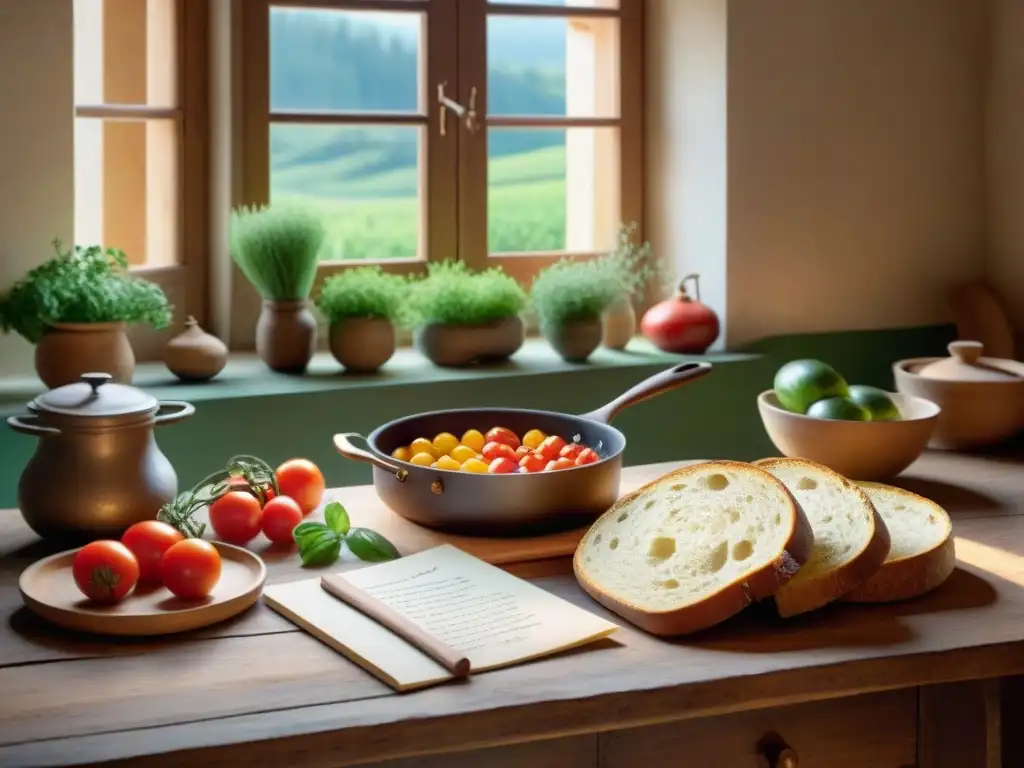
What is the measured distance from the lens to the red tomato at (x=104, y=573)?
4.72ft

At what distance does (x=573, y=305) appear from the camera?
3.14m

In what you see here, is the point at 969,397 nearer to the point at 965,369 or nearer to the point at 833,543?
the point at 965,369

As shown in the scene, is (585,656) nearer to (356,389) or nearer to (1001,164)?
(356,389)

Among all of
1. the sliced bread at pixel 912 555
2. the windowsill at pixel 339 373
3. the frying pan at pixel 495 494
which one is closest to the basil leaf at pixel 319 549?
the frying pan at pixel 495 494

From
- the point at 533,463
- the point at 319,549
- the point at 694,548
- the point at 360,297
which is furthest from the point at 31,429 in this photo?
the point at 360,297

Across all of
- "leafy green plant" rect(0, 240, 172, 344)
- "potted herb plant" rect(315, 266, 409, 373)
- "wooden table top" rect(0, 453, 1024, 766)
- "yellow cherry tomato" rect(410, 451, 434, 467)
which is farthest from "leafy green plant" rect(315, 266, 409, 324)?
"wooden table top" rect(0, 453, 1024, 766)

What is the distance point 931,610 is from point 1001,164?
7.39ft

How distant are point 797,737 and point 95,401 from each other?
95cm

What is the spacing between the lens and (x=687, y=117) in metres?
3.38

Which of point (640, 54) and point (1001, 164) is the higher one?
point (640, 54)

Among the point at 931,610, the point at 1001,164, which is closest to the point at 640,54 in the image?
the point at 1001,164

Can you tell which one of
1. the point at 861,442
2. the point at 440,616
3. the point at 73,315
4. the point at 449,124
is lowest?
the point at 440,616

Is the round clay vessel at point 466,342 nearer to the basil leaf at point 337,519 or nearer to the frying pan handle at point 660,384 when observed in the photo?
the frying pan handle at point 660,384

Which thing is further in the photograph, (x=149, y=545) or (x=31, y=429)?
(x=31, y=429)
